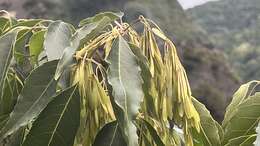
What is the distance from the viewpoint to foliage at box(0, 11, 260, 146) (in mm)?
821

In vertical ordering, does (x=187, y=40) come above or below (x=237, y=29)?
above

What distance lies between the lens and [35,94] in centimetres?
88

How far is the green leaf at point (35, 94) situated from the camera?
2.84 ft

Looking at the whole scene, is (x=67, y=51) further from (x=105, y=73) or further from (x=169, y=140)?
(x=169, y=140)

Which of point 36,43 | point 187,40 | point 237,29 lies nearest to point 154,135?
point 36,43

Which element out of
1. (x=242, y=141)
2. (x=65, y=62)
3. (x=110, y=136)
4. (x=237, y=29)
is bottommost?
(x=237, y=29)

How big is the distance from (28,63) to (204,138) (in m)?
0.34

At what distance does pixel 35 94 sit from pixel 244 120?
337 mm

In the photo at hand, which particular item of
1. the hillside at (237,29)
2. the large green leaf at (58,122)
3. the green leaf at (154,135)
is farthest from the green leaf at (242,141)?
the hillside at (237,29)

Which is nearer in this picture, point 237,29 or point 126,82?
point 126,82

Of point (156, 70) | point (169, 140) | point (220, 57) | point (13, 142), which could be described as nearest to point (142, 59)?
point (156, 70)

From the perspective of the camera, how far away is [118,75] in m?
0.83

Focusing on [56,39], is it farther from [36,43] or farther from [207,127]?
[207,127]

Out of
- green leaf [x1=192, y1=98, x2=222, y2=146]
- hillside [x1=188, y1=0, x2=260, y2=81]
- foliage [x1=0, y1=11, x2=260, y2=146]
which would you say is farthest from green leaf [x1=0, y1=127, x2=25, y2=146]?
hillside [x1=188, y1=0, x2=260, y2=81]
